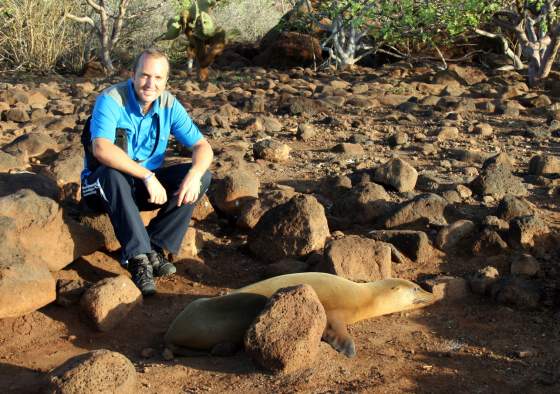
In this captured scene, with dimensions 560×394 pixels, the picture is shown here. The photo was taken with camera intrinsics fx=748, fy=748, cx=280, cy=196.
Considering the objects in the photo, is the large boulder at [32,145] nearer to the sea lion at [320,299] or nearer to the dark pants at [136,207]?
the dark pants at [136,207]

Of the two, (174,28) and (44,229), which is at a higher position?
(174,28)

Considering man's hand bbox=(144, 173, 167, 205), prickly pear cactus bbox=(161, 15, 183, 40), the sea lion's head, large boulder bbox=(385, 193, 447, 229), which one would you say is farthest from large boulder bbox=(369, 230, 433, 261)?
prickly pear cactus bbox=(161, 15, 183, 40)

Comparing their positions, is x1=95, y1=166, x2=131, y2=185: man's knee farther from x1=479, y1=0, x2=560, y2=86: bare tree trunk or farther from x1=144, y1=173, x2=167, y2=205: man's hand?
x1=479, y1=0, x2=560, y2=86: bare tree trunk

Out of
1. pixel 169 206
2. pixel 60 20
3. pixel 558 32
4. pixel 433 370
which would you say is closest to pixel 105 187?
pixel 169 206

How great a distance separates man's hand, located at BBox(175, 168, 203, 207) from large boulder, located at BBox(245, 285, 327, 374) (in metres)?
1.20

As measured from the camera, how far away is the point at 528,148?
725 cm

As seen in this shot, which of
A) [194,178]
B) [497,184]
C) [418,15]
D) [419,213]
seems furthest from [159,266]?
[418,15]

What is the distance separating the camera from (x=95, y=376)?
292cm

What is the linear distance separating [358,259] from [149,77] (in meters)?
1.59

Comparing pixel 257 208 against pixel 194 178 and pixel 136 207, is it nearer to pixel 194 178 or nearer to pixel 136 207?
pixel 194 178

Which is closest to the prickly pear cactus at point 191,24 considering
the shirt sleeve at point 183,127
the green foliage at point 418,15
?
the green foliage at point 418,15

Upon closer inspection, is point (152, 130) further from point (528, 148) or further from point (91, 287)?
point (528, 148)

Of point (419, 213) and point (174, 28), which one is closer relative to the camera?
point (419, 213)

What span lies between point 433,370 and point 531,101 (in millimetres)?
6574
